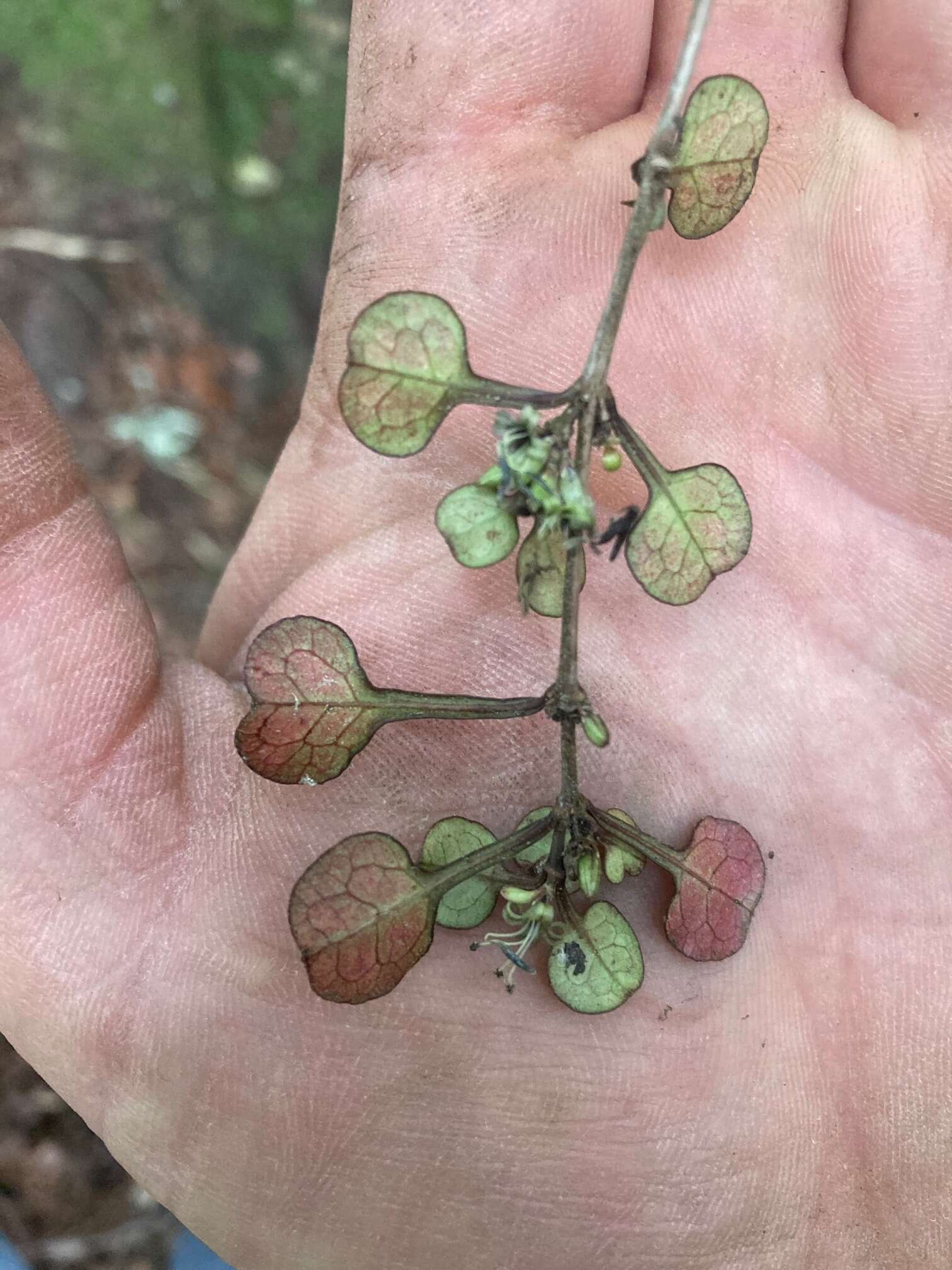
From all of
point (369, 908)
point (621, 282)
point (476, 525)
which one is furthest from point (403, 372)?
point (369, 908)

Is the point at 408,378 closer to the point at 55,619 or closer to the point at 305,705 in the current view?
the point at 305,705

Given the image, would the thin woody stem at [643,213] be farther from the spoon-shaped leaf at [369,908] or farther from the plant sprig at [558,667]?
the spoon-shaped leaf at [369,908]

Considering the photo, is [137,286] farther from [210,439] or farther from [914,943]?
[914,943]

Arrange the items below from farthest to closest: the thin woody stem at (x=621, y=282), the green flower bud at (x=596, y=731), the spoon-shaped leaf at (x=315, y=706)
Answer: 1. the spoon-shaped leaf at (x=315, y=706)
2. the green flower bud at (x=596, y=731)
3. the thin woody stem at (x=621, y=282)

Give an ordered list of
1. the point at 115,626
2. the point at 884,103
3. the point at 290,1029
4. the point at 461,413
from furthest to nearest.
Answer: the point at 884,103, the point at 461,413, the point at 115,626, the point at 290,1029

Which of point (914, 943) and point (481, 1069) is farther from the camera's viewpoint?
point (914, 943)

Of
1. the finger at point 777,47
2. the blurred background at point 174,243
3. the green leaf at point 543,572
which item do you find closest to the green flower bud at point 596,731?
the green leaf at point 543,572

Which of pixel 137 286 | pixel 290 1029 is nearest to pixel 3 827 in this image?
pixel 290 1029
